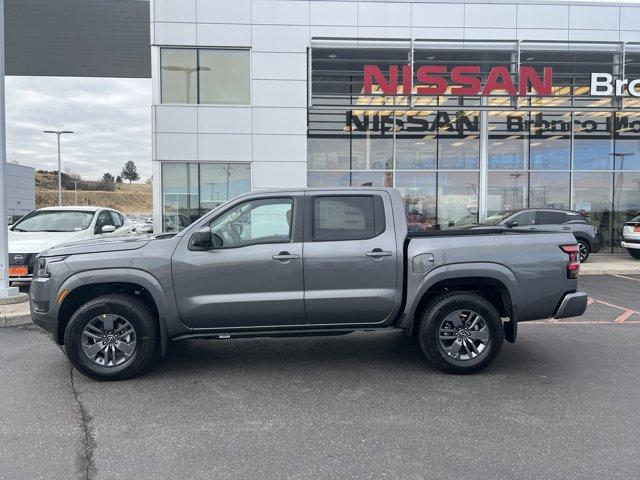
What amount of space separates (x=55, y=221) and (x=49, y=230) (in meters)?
0.38

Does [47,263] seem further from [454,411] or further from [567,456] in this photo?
[567,456]

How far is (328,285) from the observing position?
498 centimetres

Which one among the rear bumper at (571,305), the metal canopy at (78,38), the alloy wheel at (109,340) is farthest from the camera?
the metal canopy at (78,38)

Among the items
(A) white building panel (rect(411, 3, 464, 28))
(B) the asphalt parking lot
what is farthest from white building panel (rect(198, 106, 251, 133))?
(B) the asphalt parking lot

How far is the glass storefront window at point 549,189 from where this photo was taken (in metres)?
17.4

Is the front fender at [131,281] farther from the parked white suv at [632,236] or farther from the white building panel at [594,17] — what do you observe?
the white building panel at [594,17]

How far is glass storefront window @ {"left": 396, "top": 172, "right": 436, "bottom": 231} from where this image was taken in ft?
55.9

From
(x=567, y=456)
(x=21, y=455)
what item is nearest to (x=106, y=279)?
(x=21, y=455)

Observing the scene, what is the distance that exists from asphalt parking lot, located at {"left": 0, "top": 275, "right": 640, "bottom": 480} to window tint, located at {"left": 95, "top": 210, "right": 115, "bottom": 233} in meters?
5.15

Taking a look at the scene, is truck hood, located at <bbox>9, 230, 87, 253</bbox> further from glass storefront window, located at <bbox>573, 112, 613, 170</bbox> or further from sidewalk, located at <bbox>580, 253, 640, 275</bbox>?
glass storefront window, located at <bbox>573, 112, 613, 170</bbox>

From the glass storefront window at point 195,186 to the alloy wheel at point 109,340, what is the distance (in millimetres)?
10436

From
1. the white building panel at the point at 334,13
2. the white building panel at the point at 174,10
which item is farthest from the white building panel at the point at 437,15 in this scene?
the white building panel at the point at 174,10

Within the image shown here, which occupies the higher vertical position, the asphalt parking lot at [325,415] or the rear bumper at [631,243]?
the rear bumper at [631,243]

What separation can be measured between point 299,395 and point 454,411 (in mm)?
1349
